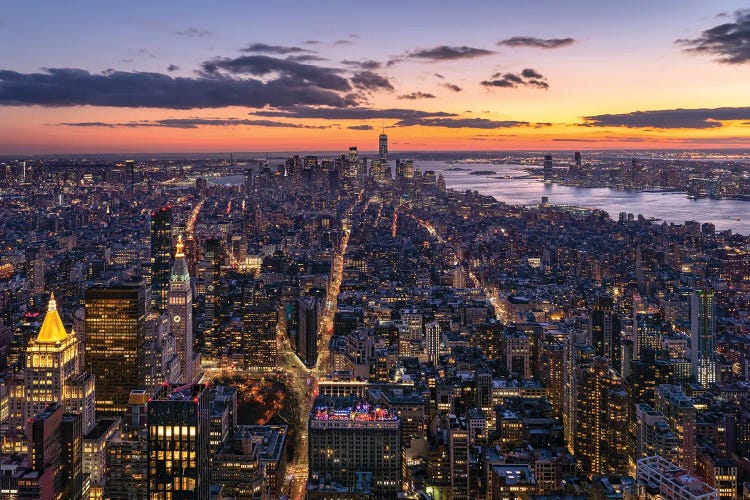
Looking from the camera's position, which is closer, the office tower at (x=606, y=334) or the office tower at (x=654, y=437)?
the office tower at (x=654, y=437)

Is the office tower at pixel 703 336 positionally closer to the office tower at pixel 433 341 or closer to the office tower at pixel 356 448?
the office tower at pixel 433 341

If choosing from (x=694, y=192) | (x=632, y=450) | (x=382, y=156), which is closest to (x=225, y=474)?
(x=632, y=450)

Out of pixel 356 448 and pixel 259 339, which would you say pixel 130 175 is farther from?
pixel 356 448

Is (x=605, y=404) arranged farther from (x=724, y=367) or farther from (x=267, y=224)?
(x=267, y=224)

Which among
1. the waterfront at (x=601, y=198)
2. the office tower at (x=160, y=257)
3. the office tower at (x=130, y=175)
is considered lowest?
the office tower at (x=160, y=257)

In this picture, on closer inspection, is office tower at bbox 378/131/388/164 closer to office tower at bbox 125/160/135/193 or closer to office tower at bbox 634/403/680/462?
office tower at bbox 125/160/135/193

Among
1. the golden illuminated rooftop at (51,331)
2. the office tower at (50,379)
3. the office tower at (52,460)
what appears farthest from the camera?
the golden illuminated rooftop at (51,331)

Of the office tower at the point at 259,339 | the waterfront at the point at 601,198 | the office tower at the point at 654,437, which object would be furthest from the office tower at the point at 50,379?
the waterfront at the point at 601,198
